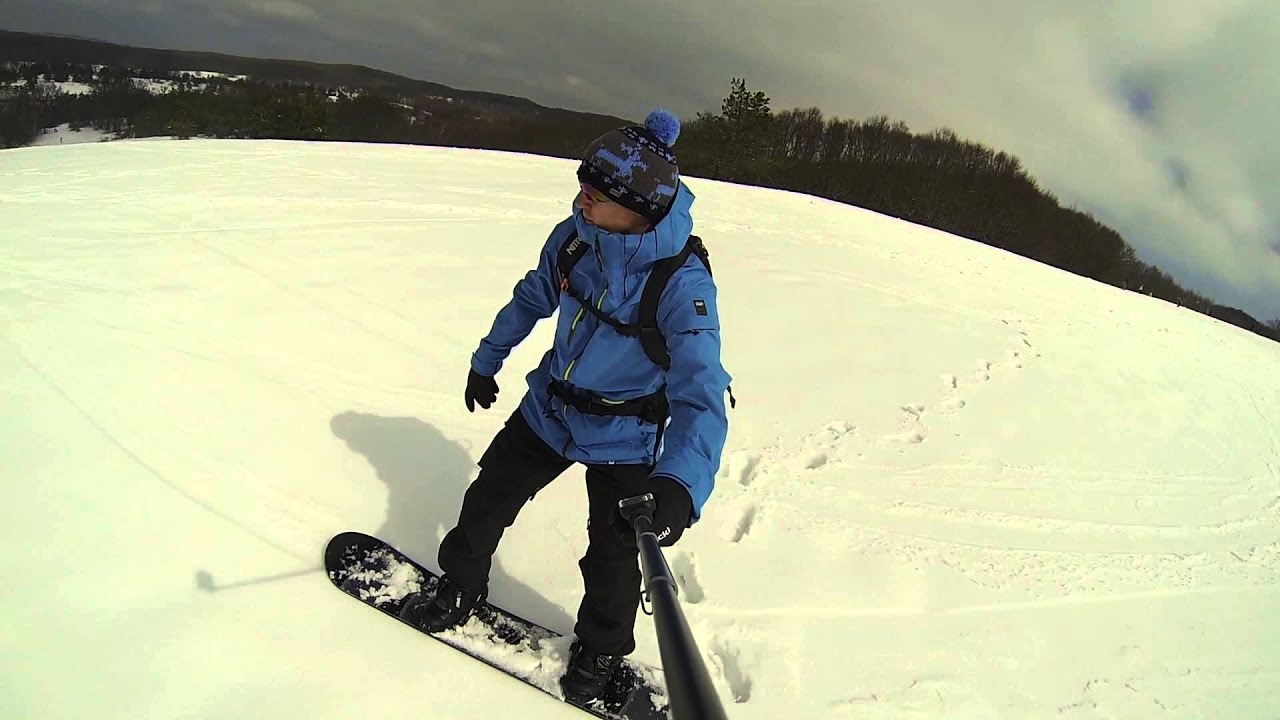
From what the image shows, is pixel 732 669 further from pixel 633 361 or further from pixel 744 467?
pixel 744 467

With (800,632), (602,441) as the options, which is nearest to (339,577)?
(602,441)

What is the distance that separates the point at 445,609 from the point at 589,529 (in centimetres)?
83

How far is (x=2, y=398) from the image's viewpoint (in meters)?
3.49

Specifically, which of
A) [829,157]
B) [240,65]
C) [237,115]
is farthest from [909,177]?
[240,65]

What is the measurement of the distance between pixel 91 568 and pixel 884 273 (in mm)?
9697

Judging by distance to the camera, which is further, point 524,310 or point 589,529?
point 524,310

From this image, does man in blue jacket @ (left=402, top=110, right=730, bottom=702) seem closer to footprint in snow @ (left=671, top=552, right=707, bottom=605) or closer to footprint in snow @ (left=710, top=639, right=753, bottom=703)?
footprint in snow @ (left=710, top=639, right=753, bottom=703)

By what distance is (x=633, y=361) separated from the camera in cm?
211

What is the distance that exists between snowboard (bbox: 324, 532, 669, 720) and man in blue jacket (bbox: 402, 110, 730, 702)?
0.07 meters

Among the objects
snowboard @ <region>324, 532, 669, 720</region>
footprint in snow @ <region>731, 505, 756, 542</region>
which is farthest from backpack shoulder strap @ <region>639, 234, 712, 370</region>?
footprint in snow @ <region>731, 505, 756, 542</region>

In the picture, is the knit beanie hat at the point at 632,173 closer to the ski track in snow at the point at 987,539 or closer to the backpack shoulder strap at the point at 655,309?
the backpack shoulder strap at the point at 655,309

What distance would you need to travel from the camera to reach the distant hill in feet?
488

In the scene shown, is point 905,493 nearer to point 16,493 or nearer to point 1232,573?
point 1232,573

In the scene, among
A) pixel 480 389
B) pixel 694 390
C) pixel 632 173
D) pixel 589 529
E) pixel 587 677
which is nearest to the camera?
pixel 694 390
